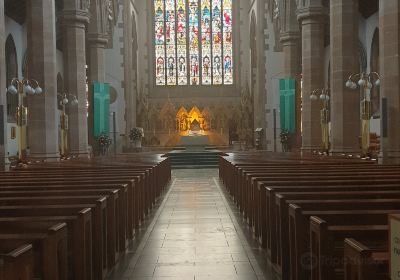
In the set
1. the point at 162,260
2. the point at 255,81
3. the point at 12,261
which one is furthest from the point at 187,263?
the point at 255,81

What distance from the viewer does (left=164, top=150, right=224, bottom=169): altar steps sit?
26.8 meters

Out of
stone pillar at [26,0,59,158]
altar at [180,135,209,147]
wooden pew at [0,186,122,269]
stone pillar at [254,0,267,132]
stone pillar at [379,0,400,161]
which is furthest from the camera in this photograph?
stone pillar at [254,0,267,132]

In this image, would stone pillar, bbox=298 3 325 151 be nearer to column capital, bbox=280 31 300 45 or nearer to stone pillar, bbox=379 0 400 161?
column capital, bbox=280 31 300 45

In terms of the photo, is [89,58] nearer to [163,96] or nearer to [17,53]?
[17,53]

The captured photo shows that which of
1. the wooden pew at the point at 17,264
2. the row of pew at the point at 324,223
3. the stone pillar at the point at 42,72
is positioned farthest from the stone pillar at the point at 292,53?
the wooden pew at the point at 17,264

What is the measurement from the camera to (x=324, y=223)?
3785 mm

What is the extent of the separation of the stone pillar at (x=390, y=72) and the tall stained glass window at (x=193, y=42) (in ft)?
88.2

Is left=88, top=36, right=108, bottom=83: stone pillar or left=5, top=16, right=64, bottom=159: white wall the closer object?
left=5, top=16, right=64, bottom=159: white wall

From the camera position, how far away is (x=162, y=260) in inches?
255

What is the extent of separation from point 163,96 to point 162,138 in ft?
10.2

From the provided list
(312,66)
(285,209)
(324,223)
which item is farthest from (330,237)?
(312,66)

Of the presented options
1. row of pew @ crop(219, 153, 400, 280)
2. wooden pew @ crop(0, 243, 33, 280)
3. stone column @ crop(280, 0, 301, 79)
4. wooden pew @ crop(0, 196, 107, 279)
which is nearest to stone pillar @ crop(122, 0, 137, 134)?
stone column @ crop(280, 0, 301, 79)

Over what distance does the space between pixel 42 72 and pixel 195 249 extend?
11.2 meters

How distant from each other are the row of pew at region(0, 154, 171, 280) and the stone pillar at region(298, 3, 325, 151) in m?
14.0
